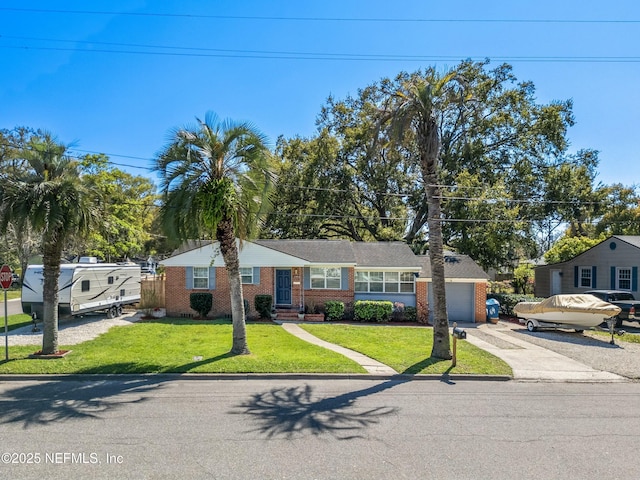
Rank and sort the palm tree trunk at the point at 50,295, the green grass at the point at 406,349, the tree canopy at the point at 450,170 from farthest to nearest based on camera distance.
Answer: the tree canopy at the point at 450,170 < the palm tree trunk at the point at 50,295 < the green grass at the point at 406,349

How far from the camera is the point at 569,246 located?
1251 inches

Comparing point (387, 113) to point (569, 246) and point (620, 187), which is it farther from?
point (620, 187)

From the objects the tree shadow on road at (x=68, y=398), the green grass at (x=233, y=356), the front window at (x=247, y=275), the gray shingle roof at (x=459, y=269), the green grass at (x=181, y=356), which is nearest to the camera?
the tree shadow on road at (x=68, y=398)

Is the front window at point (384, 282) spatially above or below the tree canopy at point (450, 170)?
below

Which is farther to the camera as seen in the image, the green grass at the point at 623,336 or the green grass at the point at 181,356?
the green grass at the point at 623,336

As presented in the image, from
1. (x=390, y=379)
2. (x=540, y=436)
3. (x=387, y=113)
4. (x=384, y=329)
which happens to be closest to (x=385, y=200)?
(x=384, y=329)

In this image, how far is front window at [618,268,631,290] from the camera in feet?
82.6

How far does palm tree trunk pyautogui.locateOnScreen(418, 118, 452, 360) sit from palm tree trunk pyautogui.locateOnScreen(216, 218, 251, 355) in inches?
233

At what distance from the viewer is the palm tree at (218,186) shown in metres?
11.8

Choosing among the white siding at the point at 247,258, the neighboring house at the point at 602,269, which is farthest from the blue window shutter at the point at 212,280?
the neighboring house at the point at 602,269

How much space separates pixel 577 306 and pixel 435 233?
32.1 feet

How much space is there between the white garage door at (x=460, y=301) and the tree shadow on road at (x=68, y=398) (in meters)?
16.6

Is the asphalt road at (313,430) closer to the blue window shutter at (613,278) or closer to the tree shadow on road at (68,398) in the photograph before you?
the tree shadow on road at (68,398)

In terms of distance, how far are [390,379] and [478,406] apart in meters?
2.57
